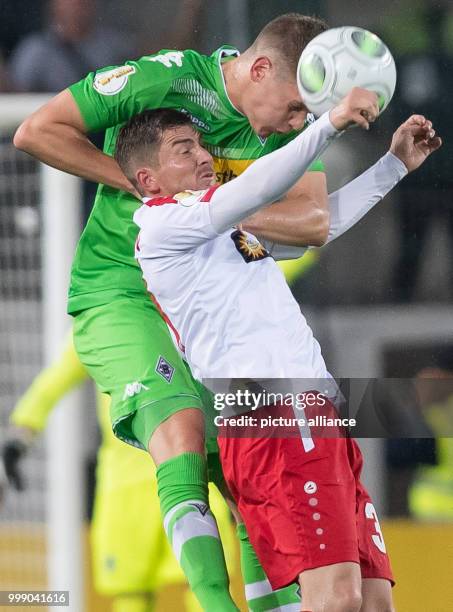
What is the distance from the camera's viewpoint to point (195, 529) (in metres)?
2.44

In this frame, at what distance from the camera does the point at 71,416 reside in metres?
3.19

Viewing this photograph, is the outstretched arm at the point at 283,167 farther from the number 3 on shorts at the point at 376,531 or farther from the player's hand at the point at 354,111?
the number 3 on shorts at the point at 376,531

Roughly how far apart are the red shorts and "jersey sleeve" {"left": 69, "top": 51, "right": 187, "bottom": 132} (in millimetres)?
709

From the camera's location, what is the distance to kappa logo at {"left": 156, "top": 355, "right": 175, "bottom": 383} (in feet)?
8.45

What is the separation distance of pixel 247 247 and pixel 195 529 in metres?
0.55

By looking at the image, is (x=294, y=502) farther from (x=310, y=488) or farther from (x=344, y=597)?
(x=344, y=597)

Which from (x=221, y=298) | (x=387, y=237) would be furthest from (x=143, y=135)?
(x=387, y=237)

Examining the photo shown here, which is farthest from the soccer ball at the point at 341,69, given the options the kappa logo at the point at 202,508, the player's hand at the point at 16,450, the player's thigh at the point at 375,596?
the player's hand at the point at 16,450

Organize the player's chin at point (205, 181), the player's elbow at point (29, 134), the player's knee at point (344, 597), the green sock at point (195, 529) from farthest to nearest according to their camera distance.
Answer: the player's elbow at point (29, 134) < the player's chin at point (205, 181) < the green sock at point (195, 529) < the player's knee at point (344, 597)

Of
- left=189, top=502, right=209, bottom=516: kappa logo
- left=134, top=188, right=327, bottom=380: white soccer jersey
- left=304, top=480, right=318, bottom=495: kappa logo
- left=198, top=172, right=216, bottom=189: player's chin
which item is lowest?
left=189, top=502, right=209, bottom=516: kappa logo

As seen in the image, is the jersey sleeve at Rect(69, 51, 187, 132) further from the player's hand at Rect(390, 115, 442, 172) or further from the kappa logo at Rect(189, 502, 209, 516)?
the kappa logo at Rect(189, 502, 209, 516)

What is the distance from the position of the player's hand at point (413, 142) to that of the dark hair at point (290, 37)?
0.88 ft

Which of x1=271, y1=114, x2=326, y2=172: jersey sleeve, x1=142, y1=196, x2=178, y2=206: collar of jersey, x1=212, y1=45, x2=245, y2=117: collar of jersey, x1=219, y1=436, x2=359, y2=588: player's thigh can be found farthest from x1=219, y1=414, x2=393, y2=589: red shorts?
x1=212, y1=45, x2=245, y2=117: collar of jersey

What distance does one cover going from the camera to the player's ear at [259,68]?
2598 mm
